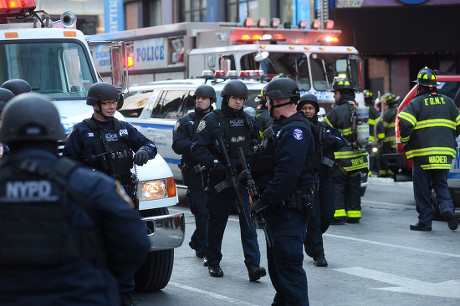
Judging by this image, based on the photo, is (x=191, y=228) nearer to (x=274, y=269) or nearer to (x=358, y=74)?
(x=274, y=269)

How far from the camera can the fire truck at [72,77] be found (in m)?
6.87

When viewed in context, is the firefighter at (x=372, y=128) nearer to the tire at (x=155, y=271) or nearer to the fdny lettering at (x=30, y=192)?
the tire at (x=155, y=271)

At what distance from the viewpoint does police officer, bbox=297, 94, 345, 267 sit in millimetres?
8391

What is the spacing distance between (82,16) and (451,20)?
961 inches

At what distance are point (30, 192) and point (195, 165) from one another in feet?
18.9

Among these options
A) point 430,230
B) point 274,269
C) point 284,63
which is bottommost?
point 430,230

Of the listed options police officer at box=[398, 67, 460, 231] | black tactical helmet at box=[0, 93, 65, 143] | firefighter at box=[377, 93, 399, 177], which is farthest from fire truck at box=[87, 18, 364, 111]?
black tactical helmet at box=[0, 93, 65, 143]

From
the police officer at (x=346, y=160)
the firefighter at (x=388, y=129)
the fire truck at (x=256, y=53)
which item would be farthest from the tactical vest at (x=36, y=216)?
the firefighter at (x=388, y=129)

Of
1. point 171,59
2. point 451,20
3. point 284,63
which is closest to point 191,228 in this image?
point 284,63

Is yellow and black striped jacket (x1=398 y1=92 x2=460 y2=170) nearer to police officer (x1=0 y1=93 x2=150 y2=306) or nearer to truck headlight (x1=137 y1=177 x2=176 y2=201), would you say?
truck headlight (x1=137 y1=177 x2=176 y2=201)

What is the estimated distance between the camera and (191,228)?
10.8 metres

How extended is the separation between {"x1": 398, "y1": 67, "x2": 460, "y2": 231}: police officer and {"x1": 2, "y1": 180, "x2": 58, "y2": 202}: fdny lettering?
26.2 ft

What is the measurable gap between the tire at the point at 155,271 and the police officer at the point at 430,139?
14.5 ft

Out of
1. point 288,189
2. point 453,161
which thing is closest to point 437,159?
point 453,161
